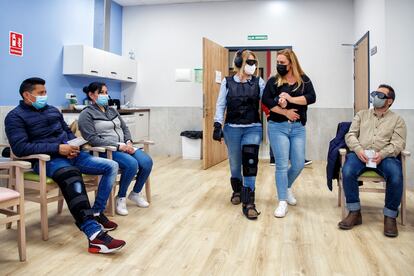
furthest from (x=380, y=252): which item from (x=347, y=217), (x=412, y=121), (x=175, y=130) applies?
(x=175, y=130)

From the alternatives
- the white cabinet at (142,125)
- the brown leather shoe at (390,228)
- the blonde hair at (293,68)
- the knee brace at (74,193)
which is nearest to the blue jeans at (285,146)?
the blonde hair at (293,68)

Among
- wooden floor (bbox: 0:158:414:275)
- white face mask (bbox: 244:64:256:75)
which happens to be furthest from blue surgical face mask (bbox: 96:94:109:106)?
white face mask (bbox: 244:64:256:75)

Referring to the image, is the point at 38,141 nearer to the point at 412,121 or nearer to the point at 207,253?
the point at 207,253

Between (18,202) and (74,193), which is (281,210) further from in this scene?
(18,202)

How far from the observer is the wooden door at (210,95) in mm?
5484

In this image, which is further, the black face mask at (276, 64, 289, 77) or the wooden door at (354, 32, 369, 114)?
the wooden door at (354, 32, 369, 114)

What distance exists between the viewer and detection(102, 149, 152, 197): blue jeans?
10.3 feet

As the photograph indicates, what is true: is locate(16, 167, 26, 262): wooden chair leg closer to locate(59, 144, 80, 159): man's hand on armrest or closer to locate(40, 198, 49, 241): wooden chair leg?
locate(40, 198, 49, 241): wooden chair leg

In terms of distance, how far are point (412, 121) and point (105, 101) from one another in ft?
10.6

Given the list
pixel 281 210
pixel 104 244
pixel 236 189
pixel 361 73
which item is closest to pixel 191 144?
pixel 361 73

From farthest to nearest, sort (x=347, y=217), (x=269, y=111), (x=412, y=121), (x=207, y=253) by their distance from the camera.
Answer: (x=412, y=121), (x=269, y=111), (x=347, y=217), (x=207, y=253)

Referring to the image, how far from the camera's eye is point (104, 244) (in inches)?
90.0

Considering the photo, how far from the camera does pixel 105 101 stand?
3232mm

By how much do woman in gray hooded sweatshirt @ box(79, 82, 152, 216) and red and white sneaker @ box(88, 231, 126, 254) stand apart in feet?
2.79
